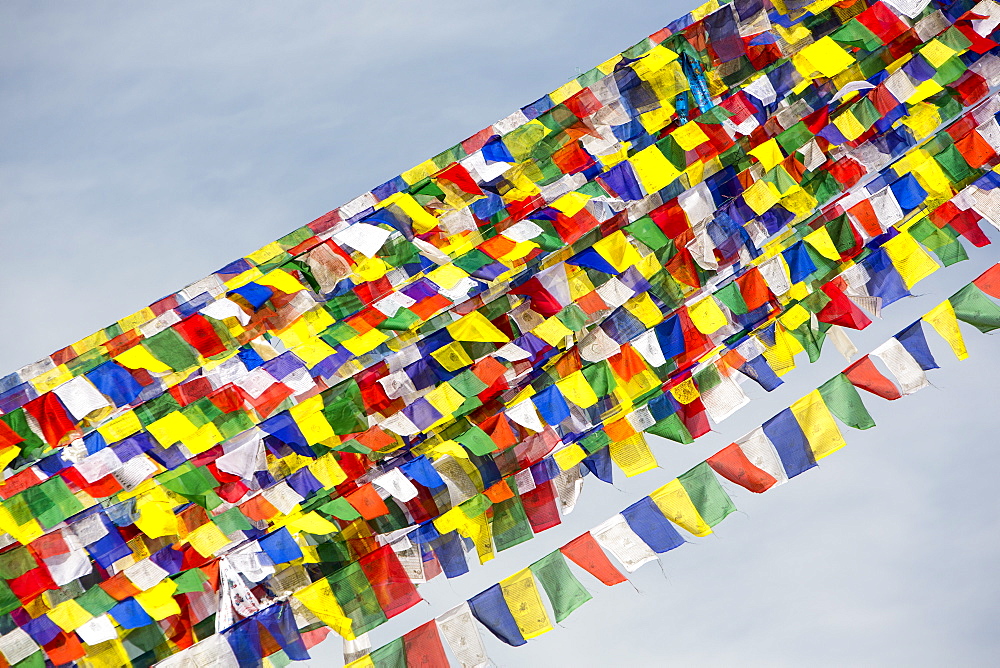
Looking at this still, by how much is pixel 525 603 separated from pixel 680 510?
864 mm

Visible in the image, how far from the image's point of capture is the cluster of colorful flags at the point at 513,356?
4.33 m

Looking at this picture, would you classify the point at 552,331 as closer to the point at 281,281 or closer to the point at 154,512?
the point at 281,281

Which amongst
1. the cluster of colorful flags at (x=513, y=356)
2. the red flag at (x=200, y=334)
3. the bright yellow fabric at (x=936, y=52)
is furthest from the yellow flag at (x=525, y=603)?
the bright yellow fabric at (x=936, y=52)

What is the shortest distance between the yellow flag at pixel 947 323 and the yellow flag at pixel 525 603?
2331 mm

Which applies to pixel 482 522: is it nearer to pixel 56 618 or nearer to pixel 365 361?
pixel 365 361

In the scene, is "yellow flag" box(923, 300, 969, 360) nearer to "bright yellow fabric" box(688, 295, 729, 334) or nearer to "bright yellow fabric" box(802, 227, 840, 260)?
"bright yellow fabric" box(802, 227, 840, 260)

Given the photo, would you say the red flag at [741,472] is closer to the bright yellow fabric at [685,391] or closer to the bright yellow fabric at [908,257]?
the bright yellow fabric at [685,391]

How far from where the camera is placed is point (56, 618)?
4.21 metres

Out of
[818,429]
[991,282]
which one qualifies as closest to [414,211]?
[818,429]

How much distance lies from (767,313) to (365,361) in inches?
82.7

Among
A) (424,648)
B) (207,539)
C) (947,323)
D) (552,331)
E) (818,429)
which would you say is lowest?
(424,648)

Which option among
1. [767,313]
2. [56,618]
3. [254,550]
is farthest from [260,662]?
[767,313]

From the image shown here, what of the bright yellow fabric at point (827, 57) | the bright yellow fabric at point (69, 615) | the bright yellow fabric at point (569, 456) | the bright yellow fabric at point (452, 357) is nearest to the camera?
the bright yellow fabric at point (69, 615)

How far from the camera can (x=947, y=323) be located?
485 cm
